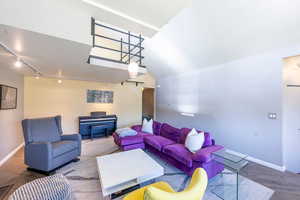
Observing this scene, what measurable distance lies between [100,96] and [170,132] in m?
3.56

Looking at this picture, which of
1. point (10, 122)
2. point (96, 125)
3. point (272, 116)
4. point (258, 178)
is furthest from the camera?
point (96, 125)

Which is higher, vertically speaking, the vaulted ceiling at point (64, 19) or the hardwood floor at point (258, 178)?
the vaulted ceiling at point (64, 19)

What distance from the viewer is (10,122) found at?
3271mm

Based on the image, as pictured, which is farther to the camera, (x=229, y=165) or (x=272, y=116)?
(x=272, y=116)

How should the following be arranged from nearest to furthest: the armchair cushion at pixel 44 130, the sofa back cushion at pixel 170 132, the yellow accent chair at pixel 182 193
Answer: the yellow accent chair at pixel 182 193, the armchair cushion at pixel 44 130, the sofa back cushion at pixel 170 132

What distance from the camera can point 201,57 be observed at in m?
3.96

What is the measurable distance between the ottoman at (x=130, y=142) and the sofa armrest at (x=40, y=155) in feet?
5.03

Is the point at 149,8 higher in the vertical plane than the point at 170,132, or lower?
higher

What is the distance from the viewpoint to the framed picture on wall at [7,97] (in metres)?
2.82

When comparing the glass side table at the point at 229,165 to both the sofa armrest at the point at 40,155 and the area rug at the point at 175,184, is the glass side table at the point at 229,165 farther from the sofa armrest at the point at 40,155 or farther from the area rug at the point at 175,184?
the sofa armrest at the point at 40,155

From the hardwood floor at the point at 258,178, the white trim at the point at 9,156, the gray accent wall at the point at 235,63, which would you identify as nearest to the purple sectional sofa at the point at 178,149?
the hardwood floor at the point at 258,178

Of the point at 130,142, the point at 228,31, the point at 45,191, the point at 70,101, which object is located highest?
the point at 228,31

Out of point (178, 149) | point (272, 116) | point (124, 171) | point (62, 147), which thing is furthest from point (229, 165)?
point (62, 147)

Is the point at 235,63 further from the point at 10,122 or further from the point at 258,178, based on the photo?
the point at 10,122
